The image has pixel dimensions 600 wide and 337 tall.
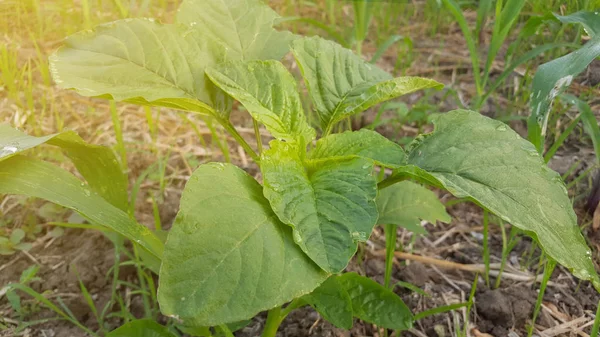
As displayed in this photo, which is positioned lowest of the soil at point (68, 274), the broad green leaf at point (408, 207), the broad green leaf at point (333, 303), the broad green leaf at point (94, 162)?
the soil at point (68, 274)

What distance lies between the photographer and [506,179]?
3.16ft

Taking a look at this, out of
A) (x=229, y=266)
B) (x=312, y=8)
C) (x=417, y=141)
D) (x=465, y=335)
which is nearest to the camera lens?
(x=229, y=266)

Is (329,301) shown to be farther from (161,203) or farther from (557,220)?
(161,203)

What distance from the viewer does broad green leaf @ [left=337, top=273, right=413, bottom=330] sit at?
3.85 ft

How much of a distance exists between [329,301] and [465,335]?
48cm

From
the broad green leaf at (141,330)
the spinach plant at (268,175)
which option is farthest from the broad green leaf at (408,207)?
the broad green leaf at (141,330)

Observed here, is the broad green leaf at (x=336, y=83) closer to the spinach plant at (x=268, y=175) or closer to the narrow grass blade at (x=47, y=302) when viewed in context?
the spinach plant at (x=268, y=175)

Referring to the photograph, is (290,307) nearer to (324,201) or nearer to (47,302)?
(324,201)

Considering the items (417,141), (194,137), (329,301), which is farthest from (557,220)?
(194,137)

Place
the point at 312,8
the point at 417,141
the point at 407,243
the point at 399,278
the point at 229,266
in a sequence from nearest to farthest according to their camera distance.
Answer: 1. the point at 229,266
2. the point at 417,141
3. the point at 399,278
4. the point at 407,243
5. the point at 312,8

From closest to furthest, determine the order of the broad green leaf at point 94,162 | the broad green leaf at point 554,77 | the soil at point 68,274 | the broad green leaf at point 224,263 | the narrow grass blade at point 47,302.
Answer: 1. the broad green leaf at point 224,263
2. the broad green leaf at point 94,162
3. the broad green leaf at point 554,77
4. the narrow grass blade at point 47,302
5. the soil at point 68,274

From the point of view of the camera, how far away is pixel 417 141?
1.11 metres

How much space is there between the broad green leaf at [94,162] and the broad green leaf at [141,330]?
31 centimetres

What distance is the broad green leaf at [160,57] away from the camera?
106cm
